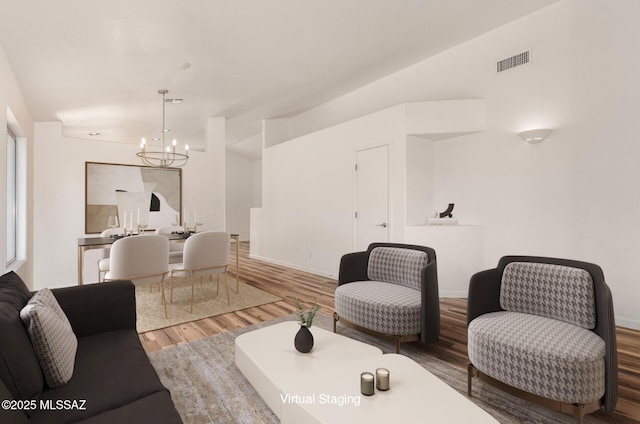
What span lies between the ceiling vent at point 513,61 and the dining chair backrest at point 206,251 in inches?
155

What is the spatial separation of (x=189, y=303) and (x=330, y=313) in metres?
1.72

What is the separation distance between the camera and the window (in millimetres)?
3926

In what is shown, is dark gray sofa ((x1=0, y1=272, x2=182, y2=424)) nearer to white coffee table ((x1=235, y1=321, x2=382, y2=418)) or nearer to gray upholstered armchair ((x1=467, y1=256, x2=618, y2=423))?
white coffee table ((x1=235, y1=321, x2=382, y2=418))

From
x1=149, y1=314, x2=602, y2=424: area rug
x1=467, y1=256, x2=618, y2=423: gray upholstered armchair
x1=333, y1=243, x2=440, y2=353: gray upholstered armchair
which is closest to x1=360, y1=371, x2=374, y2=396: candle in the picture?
x1=149, y1=314, x2=602, y2=424: area rug

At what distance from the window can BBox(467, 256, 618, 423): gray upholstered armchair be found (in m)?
5.04

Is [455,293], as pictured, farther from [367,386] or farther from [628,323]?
[367,386]

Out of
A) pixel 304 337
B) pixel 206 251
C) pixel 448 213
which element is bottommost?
pixel 304 337

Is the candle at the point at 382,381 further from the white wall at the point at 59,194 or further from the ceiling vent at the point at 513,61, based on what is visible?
the white wall at the point at 59,194

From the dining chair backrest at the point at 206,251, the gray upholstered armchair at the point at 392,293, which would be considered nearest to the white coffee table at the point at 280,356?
the gray upholstered armchair at the point at 392,293

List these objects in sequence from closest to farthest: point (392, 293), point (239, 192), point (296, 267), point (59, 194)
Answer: point (392, 293) → point (59, 194) → point (296, 267) → point (239, 192)

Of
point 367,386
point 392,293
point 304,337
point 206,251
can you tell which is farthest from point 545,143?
point 206,251

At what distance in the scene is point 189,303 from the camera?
387 centimetres

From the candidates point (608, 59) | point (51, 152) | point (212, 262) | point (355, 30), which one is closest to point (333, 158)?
point (355, 30)

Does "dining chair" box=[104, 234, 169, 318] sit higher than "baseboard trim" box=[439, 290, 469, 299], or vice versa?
"dining chair" box=[104, 234, 169, 318]
